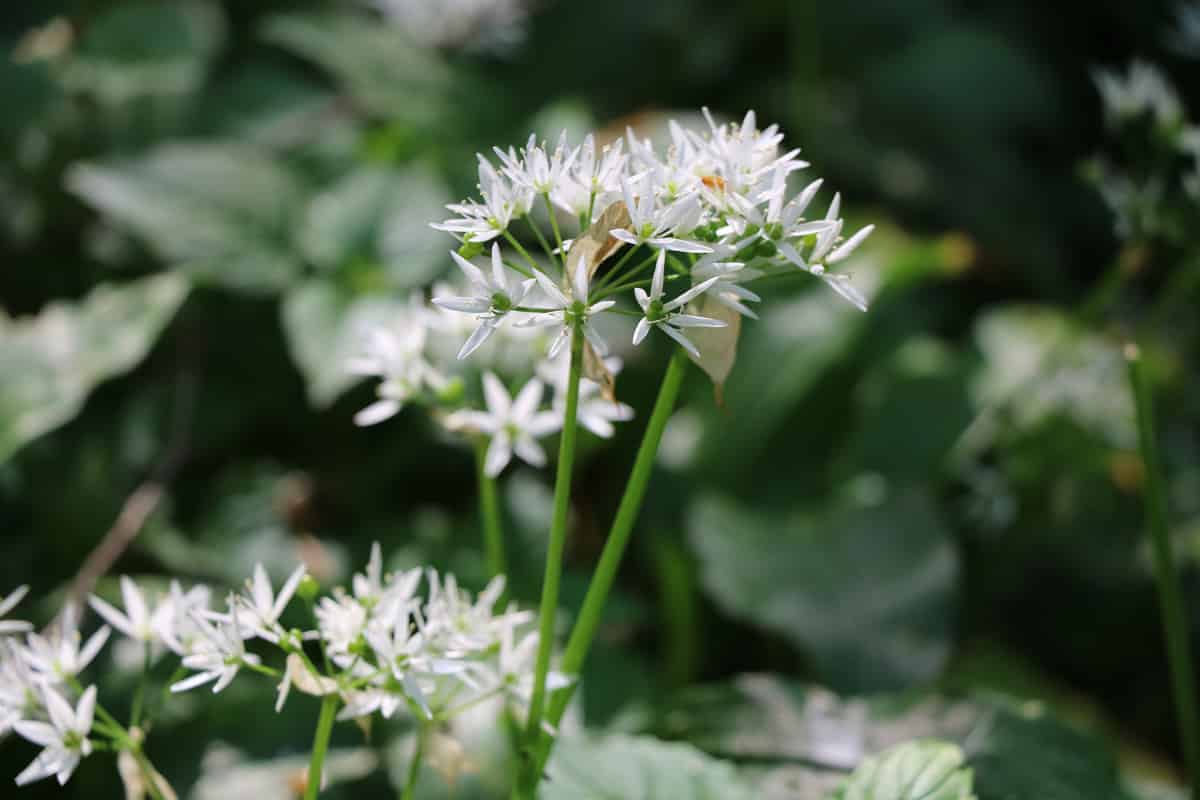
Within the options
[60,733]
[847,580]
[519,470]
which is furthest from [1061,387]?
[60,733]

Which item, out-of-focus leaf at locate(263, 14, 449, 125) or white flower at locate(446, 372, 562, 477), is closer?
white flower at locate(446, 372, 562, 477)

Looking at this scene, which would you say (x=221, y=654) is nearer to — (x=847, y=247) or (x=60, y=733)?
(x=60, y=733)

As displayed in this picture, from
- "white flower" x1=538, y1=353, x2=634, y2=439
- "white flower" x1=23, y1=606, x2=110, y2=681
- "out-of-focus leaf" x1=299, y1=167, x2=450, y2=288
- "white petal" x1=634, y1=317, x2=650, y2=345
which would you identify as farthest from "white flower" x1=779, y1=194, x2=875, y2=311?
"out-of-focus leaf" x1=299, y1=167, x2=450, y2=288

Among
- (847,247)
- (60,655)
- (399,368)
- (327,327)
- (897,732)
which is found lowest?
(897,732)

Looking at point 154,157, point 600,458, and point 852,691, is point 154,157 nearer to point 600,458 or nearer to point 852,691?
point 600,458

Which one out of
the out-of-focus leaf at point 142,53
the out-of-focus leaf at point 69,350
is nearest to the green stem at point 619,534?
the out-of-focus leaf at point 69,350

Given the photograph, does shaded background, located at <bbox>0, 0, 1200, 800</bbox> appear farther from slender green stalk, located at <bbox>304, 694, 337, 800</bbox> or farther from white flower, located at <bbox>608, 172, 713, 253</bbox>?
white flower, located at <bbox>608, 172, 713, 253</bbox>

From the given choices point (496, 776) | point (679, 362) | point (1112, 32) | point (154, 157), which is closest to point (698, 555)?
point (496, 776)
